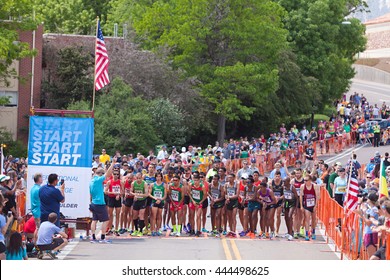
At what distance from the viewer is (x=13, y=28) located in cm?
5000

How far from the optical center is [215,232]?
88.4 feet

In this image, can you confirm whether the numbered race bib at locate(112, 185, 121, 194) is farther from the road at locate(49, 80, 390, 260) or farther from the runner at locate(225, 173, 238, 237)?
the runner at locate(225, 173, 238, 237)

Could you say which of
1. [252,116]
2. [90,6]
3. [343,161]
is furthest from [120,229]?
[90,6]

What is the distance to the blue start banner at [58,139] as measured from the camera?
2425 cm

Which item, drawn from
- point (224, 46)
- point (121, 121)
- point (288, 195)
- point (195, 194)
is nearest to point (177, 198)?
point (195, 194)

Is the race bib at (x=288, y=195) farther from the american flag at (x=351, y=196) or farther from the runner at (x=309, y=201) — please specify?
the american flag at (x=351, y=196)

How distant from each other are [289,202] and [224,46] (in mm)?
36120

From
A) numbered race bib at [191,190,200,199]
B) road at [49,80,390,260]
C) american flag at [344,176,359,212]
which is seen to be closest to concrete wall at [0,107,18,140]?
road at [49,80,390,260]

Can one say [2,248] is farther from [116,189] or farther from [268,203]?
[268,203]

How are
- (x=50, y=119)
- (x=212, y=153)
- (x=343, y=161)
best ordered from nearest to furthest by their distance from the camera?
(x=50, y=119) < (x=212, y=153) < (x=343, y=161)

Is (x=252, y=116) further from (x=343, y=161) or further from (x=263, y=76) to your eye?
(x=343, y=161)

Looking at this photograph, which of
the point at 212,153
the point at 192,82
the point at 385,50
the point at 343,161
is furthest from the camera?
the point at 385,50

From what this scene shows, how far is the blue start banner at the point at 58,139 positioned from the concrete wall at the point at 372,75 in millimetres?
101138
